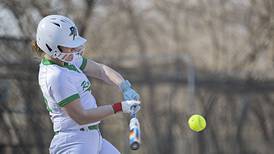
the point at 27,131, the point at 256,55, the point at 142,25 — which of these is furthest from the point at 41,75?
the point at 142,25

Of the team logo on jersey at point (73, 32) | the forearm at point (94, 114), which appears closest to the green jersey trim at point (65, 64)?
the team logo on jersey at point (73, 32)

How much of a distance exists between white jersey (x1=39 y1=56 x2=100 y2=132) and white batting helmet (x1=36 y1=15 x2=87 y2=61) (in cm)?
12

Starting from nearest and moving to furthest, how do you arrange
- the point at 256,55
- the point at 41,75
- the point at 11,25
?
the point at 41,75 < the point at 11,25 < the point at 256,55

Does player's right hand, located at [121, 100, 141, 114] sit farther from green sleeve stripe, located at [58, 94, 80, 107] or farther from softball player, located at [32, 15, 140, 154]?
green sleeve stripe, located at [58, 94, 80, 107]

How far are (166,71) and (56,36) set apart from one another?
9.00 metres

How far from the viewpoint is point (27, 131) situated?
9453 millimetres

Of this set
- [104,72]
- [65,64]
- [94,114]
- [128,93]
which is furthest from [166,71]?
[94,114]

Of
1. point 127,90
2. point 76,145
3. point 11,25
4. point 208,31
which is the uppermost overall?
point 208,31

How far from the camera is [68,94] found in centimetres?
555

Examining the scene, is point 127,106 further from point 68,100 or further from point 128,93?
point 68,100

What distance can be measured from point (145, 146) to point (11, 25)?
2869 millimetres

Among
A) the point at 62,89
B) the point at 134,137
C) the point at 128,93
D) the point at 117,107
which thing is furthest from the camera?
the point at 128,93

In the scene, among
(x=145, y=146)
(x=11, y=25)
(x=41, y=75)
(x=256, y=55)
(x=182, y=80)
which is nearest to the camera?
(x=41, y=75)

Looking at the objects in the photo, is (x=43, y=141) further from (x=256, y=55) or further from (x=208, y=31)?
(x=208, y=31)
